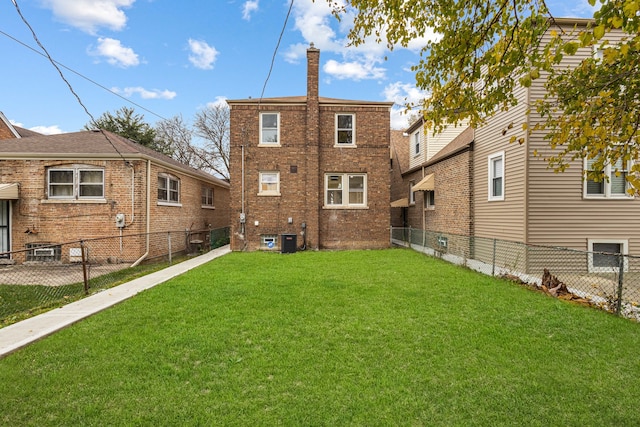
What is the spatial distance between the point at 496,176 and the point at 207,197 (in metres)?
14.3

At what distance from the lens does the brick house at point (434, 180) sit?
11844mm

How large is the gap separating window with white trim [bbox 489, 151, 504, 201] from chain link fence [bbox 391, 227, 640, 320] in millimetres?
1608

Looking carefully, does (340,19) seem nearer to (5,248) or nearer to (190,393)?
(190,393)

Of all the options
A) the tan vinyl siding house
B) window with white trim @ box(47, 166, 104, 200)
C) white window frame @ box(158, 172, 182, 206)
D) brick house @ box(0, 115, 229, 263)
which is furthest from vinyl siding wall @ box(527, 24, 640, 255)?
window with white trim @ box(47, 166, 104, 200)

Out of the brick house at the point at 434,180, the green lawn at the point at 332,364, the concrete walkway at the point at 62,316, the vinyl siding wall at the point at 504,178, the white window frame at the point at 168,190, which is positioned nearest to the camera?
the green lawn at the point at 332,364

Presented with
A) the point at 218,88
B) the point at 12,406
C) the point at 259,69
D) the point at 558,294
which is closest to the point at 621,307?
the point at 558,294

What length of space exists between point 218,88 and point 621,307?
20.7 metres

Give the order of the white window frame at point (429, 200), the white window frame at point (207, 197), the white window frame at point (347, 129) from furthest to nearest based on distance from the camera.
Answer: the white window frame at point (207, 197)
the white window frame at point (429, 200)
the white window frame at point (347, 129)

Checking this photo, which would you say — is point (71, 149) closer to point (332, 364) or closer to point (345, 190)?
point (345, 190)

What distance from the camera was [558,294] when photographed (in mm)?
6297

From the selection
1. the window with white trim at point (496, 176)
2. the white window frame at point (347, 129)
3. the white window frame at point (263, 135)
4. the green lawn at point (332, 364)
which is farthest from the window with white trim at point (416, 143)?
the green lawn at point (332, 364)

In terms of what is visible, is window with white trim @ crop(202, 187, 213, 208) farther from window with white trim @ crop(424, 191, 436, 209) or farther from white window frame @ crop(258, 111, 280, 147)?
window with white trim @ crop(424, 191, 436, 209)

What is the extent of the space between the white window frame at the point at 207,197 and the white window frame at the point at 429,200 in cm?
1177

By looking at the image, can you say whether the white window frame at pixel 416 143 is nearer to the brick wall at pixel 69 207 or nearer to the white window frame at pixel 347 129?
the white window frame at pixel 347 129
